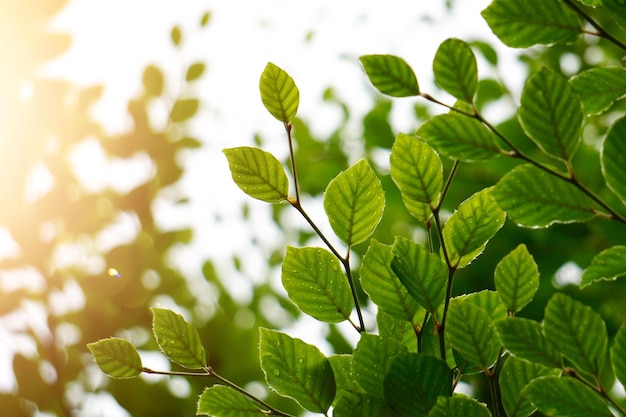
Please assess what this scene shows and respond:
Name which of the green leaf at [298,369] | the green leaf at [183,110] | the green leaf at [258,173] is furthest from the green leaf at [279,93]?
the green leaf at [183,110]

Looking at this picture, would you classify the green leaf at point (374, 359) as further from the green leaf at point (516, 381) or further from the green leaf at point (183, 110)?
the green leaf at point (183, 110)

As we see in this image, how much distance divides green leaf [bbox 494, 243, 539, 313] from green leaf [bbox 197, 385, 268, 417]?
Answer: 18 cm

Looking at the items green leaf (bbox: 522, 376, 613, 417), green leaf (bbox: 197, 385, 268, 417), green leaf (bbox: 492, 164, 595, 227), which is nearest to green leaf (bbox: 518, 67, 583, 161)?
A: green leaf (bbox: 492, 164, 595, 227)

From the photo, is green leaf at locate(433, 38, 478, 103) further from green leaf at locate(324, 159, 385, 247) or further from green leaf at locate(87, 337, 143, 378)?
green leaf at locate(87, 337, 143, 378)

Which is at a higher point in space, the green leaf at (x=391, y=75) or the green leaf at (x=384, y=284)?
the green leaf at (x=391, y=75)

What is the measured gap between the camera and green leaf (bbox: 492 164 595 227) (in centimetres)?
36

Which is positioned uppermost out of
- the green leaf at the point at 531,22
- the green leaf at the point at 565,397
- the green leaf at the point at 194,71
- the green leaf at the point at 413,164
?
the green leaf at the point at 194,71

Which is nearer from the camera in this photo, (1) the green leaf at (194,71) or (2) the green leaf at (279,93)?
(2) the green leaf at (279,93)

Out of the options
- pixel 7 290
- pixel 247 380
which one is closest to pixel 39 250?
pixel 7 290

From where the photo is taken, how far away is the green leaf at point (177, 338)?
0.41m

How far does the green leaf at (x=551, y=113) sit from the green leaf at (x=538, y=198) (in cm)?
2

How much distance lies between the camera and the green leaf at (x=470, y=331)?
38cm

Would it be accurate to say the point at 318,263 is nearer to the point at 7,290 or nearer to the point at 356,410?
the point at 356,410

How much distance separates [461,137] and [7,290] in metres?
1.03
